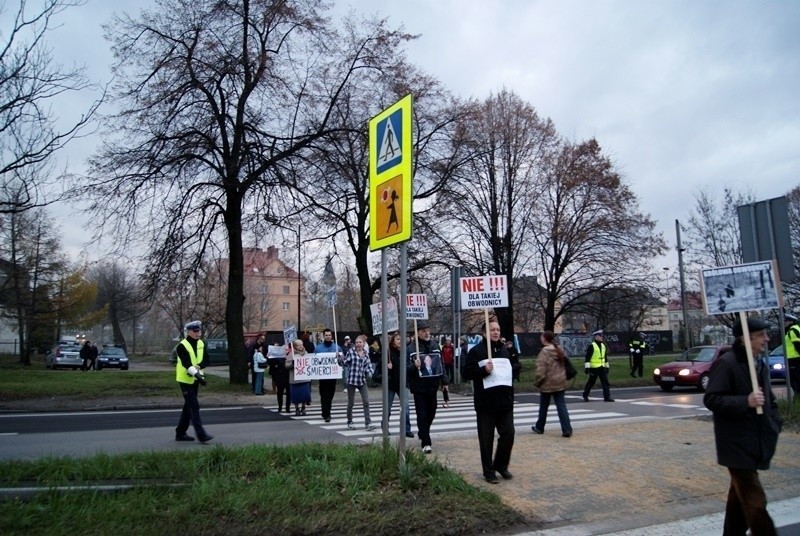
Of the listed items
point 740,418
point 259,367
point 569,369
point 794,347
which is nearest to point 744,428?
point 740,418

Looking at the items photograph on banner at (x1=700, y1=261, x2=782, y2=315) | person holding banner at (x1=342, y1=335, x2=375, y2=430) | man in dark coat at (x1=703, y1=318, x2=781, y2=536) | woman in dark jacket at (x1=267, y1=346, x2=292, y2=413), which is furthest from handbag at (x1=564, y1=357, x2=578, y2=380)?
woman in dark jacket at (x1=267, y1=346, x2=292, y2=413)

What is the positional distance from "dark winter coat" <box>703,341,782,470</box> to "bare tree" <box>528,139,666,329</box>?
985 inches

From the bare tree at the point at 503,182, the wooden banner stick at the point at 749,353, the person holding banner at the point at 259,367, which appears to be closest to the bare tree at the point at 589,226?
the bare tree at the point at 503,182

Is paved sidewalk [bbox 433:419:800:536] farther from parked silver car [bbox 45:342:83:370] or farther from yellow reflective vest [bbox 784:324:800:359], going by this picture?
parked silver car [bbox 45:342:83:370]

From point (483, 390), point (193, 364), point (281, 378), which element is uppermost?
point (193, 364)

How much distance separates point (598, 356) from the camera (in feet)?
54.7

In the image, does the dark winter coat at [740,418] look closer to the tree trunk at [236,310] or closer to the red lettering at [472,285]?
the red lettering at [472,285]

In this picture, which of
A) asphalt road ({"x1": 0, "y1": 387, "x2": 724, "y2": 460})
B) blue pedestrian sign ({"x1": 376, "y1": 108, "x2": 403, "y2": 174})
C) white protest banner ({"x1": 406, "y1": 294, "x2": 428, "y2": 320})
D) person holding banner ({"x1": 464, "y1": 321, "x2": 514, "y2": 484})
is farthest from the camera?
white protest banner ({"x1": 406, "y1": 294, "x2": 428, "y2": 320})

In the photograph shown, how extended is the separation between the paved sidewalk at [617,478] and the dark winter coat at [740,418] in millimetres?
1419

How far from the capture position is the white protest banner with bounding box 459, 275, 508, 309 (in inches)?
375

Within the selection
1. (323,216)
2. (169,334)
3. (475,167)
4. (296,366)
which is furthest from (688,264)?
(169,334)

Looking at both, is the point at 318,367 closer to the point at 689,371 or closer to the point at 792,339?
the point at 792,339

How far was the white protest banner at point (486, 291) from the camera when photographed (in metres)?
9.52

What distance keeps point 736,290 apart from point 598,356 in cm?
1000
